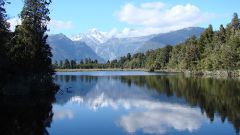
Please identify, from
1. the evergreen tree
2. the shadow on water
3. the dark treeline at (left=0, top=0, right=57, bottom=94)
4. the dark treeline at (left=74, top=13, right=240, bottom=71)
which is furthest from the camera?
the evergreen tree

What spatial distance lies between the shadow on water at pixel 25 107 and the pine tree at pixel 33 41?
8.32 feet

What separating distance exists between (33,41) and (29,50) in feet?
5.70

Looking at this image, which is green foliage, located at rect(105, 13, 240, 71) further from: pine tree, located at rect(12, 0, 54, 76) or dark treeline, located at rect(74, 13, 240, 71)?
pine tree, located at rect(12, 0, 54, 76)

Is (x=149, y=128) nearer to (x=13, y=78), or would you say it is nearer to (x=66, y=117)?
(x=66, y=117)

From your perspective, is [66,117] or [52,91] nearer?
[66,117]

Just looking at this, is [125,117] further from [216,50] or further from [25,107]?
[216,50]

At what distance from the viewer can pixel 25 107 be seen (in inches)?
1861

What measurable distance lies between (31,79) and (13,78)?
310 cm

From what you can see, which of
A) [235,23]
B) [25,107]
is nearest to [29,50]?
[25,107]

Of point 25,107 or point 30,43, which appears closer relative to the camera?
point 25,107

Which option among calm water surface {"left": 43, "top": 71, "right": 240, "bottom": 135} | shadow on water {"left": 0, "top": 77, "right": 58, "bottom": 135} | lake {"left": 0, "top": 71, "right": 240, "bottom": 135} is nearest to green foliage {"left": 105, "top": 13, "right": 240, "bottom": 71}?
shadow on water {"left": 0, "top": 77, "right": 58, "bottom": 135}

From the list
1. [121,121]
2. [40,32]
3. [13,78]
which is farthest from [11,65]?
[121,121]

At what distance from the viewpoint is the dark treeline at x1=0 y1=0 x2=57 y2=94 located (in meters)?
61.4

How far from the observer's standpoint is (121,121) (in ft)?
127
